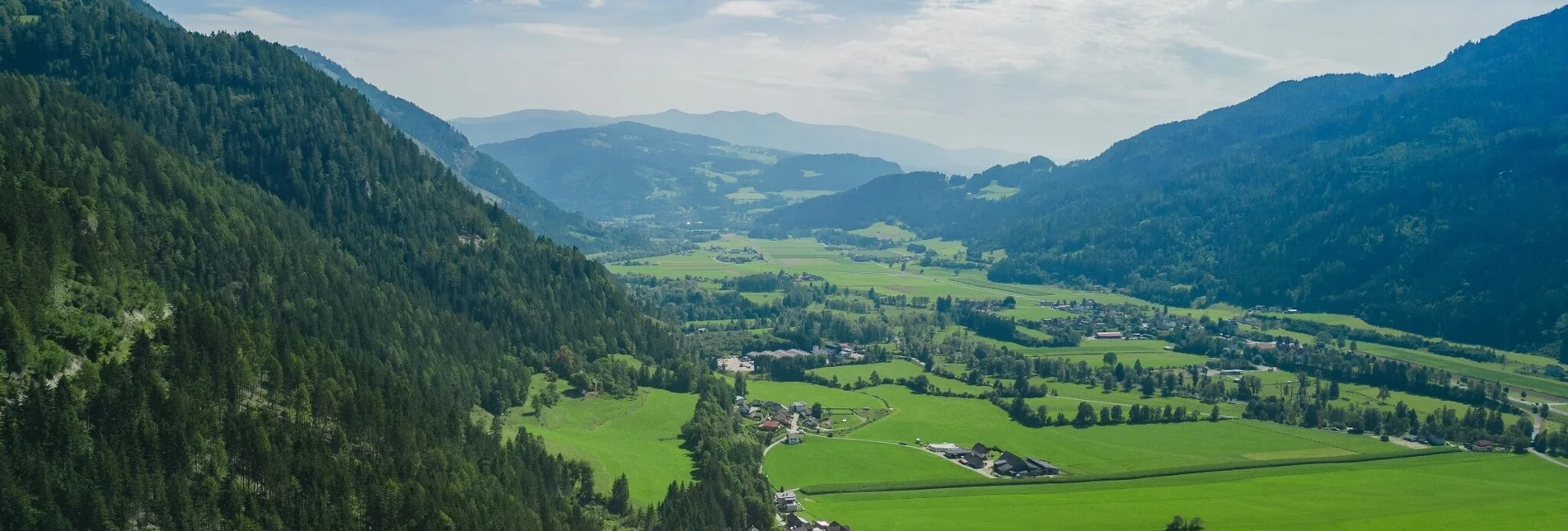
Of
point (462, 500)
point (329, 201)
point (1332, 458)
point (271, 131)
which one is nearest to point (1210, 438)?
point (1332, 458)

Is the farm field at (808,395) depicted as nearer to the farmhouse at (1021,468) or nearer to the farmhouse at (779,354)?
the farmhouse at (779,354)

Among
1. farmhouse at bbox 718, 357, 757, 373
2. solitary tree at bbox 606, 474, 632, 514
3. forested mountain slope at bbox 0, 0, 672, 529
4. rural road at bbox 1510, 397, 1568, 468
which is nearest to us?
forested mountain slope at bbox 0, 0, 672, 529

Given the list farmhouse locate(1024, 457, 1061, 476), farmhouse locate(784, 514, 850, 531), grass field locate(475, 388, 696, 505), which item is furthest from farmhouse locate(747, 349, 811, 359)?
farmhouse locate(784, 514, 850, 531)

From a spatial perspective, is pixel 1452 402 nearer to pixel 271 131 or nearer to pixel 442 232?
pixel 442 232

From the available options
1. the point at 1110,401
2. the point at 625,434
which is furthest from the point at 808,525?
the point at 1110,401

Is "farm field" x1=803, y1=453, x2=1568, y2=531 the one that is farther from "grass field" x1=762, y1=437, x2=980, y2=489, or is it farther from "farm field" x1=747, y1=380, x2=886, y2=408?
"farm field" x1=747, y1=380, x2=886, y2=408

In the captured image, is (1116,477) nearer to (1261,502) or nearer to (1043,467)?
(1043,467)

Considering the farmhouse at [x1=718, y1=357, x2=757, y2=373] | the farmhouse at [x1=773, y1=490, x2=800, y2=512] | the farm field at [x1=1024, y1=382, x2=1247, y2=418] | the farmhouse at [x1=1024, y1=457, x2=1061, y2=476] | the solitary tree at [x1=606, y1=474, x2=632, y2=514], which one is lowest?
the farmhouse at [x1=718, y1=357, x2=757, y2=373]
